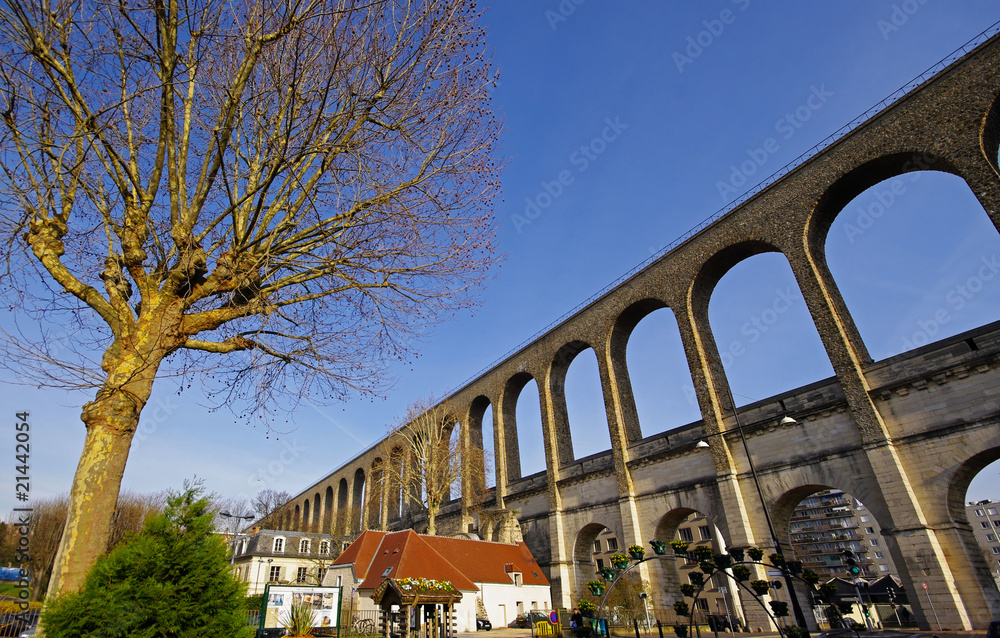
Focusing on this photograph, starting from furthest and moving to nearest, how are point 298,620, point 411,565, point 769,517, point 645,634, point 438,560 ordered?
point 438,560, point 411,565, point 645,634, point 769,517, point 298,620

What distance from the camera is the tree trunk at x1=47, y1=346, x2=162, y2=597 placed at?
5199 mm

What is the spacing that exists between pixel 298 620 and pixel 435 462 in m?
18.3

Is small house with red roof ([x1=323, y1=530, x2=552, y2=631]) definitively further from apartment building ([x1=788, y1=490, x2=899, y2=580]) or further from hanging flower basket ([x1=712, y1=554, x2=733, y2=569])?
apartment building ([x1=788, y1=490, x2=899, y2=580])

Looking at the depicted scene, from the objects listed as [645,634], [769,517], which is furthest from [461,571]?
[769,517]

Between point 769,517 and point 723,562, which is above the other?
point 769,517

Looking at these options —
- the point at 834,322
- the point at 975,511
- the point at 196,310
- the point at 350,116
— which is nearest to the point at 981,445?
the point at 834,322

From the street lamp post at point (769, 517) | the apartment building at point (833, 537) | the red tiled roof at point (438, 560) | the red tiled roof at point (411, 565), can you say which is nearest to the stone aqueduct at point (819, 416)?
the street lamp post at point (769, 517)

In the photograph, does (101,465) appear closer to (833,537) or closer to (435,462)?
(435,462)

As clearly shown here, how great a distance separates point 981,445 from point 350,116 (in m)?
17.7

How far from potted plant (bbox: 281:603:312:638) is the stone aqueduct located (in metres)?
13.4

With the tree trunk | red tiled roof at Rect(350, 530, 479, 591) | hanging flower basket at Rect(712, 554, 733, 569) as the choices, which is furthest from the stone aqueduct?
the tree trunk

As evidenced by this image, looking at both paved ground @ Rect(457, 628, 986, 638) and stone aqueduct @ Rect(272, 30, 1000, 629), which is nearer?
paved ground @ Rect(457, 628, 986, 638)

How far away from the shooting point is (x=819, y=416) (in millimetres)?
16812

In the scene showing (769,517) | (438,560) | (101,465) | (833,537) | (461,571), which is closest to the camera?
(101,465)
